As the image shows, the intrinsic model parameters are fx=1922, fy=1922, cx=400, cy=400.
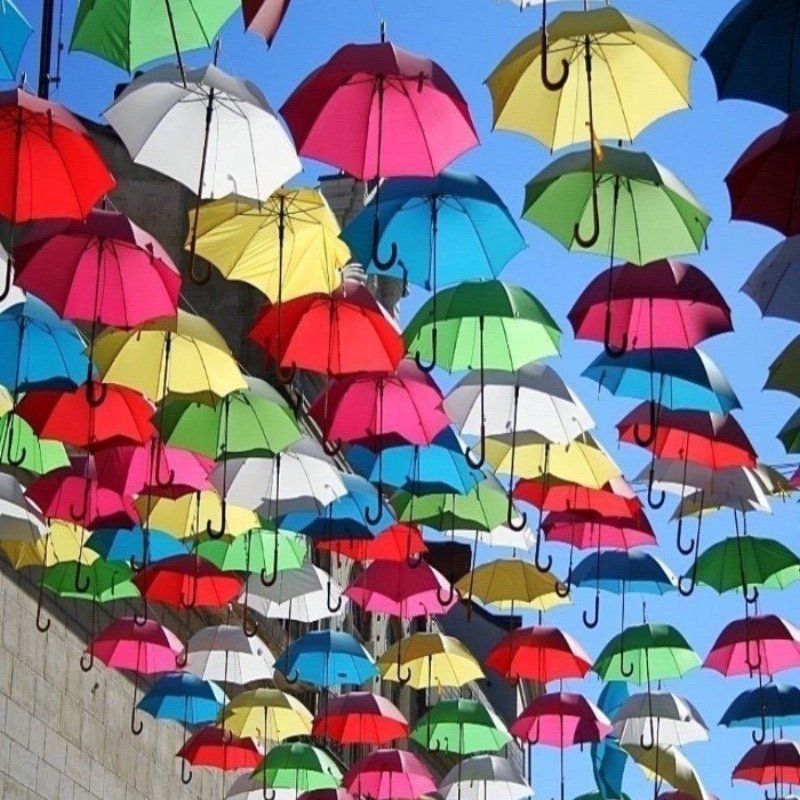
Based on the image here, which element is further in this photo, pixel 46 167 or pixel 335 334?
pixel 335 334

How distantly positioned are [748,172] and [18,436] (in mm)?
6709

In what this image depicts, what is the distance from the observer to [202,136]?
12.1 m

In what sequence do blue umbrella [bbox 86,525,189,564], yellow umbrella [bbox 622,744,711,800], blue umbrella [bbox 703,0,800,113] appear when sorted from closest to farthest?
blue umbrella [bbox 703,0,800,113]
blue umbrella [bbox 86,525,189,564]
yellow umbrella [bbox 622,744,711,800]

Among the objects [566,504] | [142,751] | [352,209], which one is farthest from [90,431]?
[352,209]

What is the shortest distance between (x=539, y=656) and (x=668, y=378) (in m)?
5.90

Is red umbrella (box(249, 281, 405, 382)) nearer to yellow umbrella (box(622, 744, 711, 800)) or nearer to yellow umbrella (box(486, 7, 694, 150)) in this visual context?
yellow umbrella (box(486, 7, 694, 150))

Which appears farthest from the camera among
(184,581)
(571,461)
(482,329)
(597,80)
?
(184,581)

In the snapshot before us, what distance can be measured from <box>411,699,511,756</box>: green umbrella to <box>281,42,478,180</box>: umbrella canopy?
945 centimetres

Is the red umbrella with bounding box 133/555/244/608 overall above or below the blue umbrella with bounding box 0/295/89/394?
below

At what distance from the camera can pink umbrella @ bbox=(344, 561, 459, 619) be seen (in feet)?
57.0

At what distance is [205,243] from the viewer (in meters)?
13.2

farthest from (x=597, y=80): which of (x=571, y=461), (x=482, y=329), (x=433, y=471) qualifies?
(x=433, y=471)

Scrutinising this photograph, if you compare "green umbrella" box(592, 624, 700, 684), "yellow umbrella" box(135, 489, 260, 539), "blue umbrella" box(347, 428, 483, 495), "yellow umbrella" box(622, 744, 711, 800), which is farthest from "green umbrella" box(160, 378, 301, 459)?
"yellow umbrella" box(622, 744, 711, 800)

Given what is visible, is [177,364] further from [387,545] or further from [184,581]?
[387,545]
